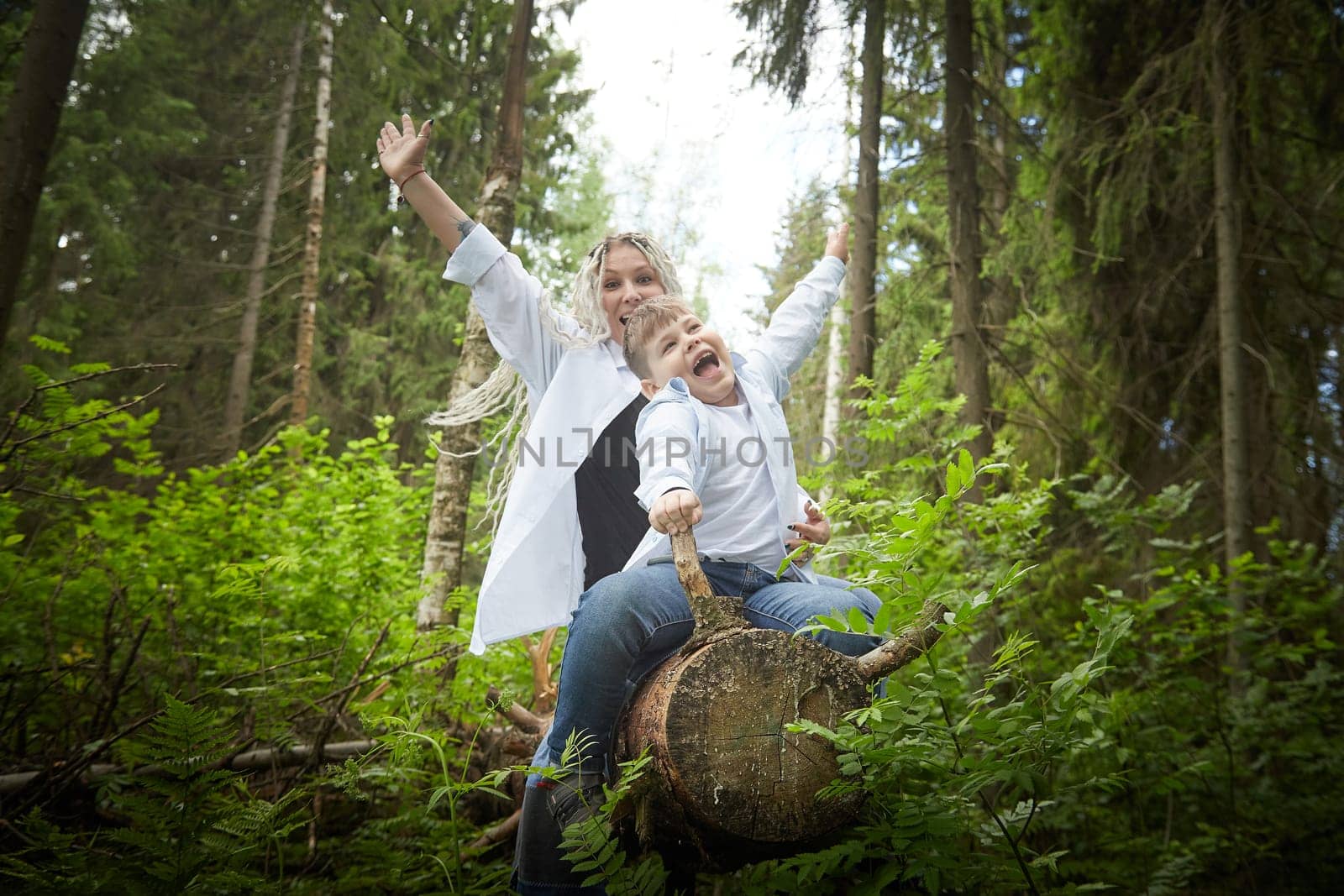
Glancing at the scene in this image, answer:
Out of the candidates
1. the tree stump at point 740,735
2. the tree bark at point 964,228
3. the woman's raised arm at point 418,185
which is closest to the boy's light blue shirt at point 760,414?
the tree stump at point 740,735

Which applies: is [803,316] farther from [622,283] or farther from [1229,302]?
[1229,302]

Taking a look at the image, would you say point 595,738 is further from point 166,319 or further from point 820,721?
point 166,319

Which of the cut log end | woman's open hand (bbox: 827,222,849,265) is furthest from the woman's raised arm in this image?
the cut log end

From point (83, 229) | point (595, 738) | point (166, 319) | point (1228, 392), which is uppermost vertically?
point (83, 229)

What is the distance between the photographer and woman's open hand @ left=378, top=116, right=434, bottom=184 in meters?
2.70

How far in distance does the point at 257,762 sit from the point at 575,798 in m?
2.19

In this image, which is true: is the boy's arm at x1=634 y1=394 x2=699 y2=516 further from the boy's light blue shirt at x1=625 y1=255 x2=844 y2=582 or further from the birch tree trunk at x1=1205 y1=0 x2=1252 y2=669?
the birch tree trunk at x1=1205 y1=0 x2=1252 y2=669

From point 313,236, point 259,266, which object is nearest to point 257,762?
point 313,236

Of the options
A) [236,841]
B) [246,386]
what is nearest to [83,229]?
[246,386]

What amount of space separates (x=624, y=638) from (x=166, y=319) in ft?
44.2

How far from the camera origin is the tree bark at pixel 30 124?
3902 millimetres

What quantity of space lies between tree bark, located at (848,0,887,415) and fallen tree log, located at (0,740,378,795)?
16.4 ft

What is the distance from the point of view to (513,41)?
221 inches

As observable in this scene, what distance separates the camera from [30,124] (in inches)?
157
